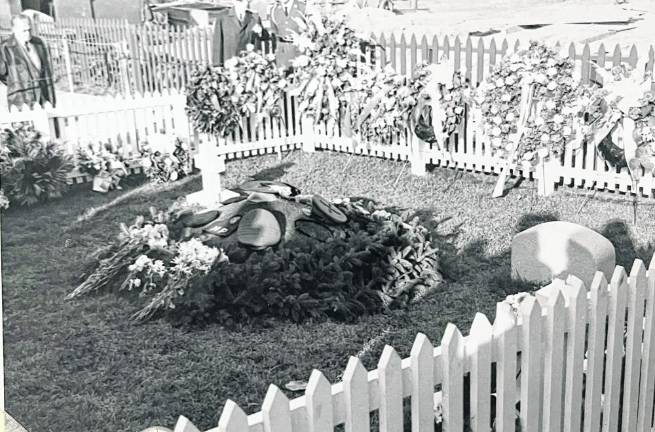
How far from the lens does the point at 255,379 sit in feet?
14.9

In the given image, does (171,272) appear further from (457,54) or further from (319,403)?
(457,54)

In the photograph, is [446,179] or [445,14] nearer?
[446,179]

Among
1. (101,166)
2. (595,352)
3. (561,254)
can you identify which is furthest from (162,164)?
(595,352)

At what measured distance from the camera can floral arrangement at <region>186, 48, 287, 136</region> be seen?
1062 cm

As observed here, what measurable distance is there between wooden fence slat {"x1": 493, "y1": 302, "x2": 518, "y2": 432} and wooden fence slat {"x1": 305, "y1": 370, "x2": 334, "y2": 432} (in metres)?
0.75

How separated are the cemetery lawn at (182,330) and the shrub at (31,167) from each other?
0.47 m

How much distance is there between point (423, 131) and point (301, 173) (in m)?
1.92

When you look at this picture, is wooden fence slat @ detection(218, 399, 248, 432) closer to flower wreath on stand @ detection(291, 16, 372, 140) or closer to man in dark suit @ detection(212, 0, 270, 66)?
flower wreath on stand @ detection(291, 16, 372, 140)

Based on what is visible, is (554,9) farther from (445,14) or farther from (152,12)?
(152,12)

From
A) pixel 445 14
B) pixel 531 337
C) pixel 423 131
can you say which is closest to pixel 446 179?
pixel 423 131

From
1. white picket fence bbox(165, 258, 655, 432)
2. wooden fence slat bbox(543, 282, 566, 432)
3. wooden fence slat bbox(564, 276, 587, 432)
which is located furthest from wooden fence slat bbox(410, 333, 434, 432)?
wooden fence slat bbox(564, 276, 587, 432)

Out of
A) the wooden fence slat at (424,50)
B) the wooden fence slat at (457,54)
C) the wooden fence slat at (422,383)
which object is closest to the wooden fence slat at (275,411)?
the wooden fence slat at (422,383)

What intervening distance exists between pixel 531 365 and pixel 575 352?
264 millimetres

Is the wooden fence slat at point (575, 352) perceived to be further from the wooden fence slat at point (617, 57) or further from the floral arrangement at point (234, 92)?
the floral arrangement at point (234, 92)
